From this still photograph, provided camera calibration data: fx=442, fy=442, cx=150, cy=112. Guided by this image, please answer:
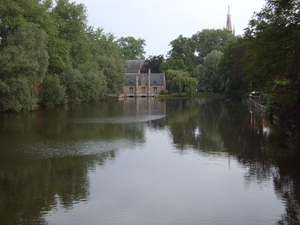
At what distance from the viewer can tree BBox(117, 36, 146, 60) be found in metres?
123

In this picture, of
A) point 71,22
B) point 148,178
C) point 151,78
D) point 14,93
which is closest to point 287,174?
point 148,178

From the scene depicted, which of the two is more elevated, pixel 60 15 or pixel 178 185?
pixel 60 15

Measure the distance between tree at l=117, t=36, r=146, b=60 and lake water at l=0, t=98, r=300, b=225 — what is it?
3942 inches

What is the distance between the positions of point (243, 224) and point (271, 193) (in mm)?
2763

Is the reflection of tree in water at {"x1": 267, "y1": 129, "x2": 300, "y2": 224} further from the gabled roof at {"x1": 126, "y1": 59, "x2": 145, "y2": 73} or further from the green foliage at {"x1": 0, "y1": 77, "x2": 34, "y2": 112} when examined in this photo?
the gabled roof at {"x1": 126, "y1": 59, "x2": 145, "y2": 73}

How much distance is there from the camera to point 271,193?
39.6 ft

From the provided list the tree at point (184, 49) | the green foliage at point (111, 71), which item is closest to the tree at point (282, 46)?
the green foliage at point (111, 71)

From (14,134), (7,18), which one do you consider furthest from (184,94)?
(14,134)

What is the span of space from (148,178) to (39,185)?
3.35 metres

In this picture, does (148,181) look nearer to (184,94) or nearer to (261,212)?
(261,212)

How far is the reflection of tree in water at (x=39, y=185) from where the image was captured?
10.5 m

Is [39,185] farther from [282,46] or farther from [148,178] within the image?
[282,46]

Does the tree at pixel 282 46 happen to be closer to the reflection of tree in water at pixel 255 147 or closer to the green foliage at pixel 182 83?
the reflection of tree in water at pixel 255 147

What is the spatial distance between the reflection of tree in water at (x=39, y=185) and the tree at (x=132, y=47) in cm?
10703
